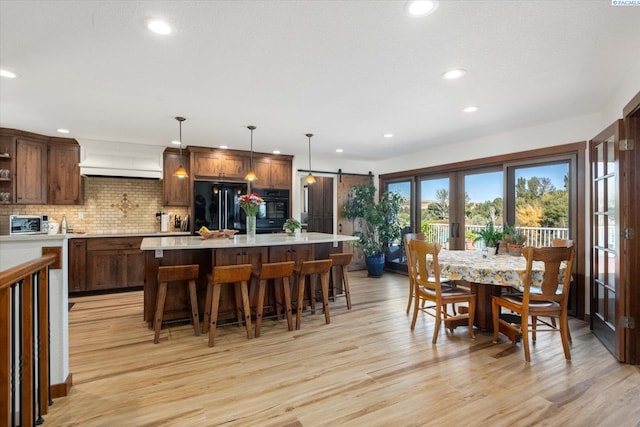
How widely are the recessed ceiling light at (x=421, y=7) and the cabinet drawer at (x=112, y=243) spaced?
4976 millimetres

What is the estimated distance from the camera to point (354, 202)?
6.62 meters

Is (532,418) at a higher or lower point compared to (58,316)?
lower

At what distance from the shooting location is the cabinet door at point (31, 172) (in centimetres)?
452

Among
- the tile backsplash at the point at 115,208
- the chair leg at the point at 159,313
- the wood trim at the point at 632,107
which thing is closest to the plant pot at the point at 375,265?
the tile backsplash at the point at 115,208

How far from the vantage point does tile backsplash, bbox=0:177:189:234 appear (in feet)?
17.2

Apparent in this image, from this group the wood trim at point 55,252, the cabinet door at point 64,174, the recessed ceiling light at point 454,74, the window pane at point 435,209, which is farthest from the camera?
the window pane at point 435,209

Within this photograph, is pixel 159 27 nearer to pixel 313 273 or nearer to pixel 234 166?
pixel 313 273

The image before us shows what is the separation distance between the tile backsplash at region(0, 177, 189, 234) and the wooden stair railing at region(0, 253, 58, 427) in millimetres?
3845

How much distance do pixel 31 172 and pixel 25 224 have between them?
753 mm

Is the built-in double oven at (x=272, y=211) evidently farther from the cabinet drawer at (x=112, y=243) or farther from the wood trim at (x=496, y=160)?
the wood trim at (x=496, y=160)

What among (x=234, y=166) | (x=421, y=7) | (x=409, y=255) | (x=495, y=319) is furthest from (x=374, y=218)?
(x=421, y=7)

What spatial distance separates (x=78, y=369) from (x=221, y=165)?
3.78m

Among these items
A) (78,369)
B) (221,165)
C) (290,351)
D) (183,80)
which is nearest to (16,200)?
(221,165)

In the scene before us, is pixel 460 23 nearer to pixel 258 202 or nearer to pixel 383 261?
pixel 258 202
